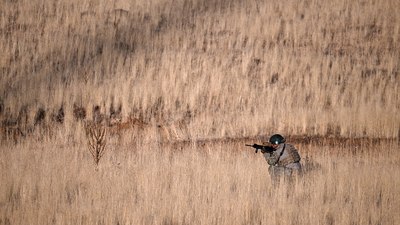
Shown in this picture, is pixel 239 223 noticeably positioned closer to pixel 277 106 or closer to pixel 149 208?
pixel 149 208

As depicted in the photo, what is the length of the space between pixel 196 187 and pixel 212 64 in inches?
45.2

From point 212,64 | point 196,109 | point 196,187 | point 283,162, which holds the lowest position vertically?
point 196,187

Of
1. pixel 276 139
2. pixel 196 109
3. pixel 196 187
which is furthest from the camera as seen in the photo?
pixel 196 109

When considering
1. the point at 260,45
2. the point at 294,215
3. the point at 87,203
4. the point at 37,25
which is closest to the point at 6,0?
the point at 37,25

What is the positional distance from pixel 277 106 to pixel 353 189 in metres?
0.99

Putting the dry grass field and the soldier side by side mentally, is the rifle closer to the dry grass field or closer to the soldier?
the soldier

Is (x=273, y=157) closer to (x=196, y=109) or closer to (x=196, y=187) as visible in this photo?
(x=196, y=187)

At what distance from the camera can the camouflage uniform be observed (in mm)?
4723

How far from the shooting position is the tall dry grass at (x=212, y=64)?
4.97 metres

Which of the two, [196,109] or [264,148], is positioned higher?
Result: [196,109]

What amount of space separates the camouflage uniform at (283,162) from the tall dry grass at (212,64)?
0.86 ft

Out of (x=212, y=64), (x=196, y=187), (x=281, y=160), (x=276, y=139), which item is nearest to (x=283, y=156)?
(x=281, y=160)

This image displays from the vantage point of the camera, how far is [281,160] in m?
4.73

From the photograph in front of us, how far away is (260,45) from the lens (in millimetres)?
5113
